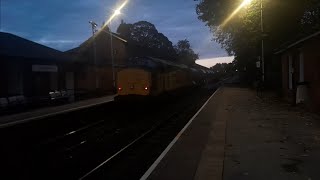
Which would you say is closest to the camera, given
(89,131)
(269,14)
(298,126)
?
(298,126)

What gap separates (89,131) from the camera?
2177 centimetres

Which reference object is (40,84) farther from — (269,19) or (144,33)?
(144,33)

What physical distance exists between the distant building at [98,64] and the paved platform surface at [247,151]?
21.5m

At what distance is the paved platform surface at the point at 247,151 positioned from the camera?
10.3 m

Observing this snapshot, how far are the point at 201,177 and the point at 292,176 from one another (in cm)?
164

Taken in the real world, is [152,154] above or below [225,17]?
below

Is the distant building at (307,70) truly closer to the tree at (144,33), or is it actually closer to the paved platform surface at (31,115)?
the paved platform surface at (31,115)

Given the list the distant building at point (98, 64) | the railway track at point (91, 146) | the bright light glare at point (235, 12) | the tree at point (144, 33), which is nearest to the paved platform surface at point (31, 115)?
the railway track at point (91, 146)

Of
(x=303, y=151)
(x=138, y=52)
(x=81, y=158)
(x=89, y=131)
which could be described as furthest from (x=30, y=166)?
(x=138, y=52)

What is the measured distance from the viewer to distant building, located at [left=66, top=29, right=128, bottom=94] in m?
55.7

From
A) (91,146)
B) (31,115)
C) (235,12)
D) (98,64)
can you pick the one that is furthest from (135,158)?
(98,64)

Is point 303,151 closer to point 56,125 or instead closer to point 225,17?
point 56,125

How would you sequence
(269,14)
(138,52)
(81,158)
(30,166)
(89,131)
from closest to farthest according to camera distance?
(30,166)
(81,158)
(89,131)
(269,14)
(138,52)

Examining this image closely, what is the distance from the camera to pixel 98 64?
6575 centimetres
